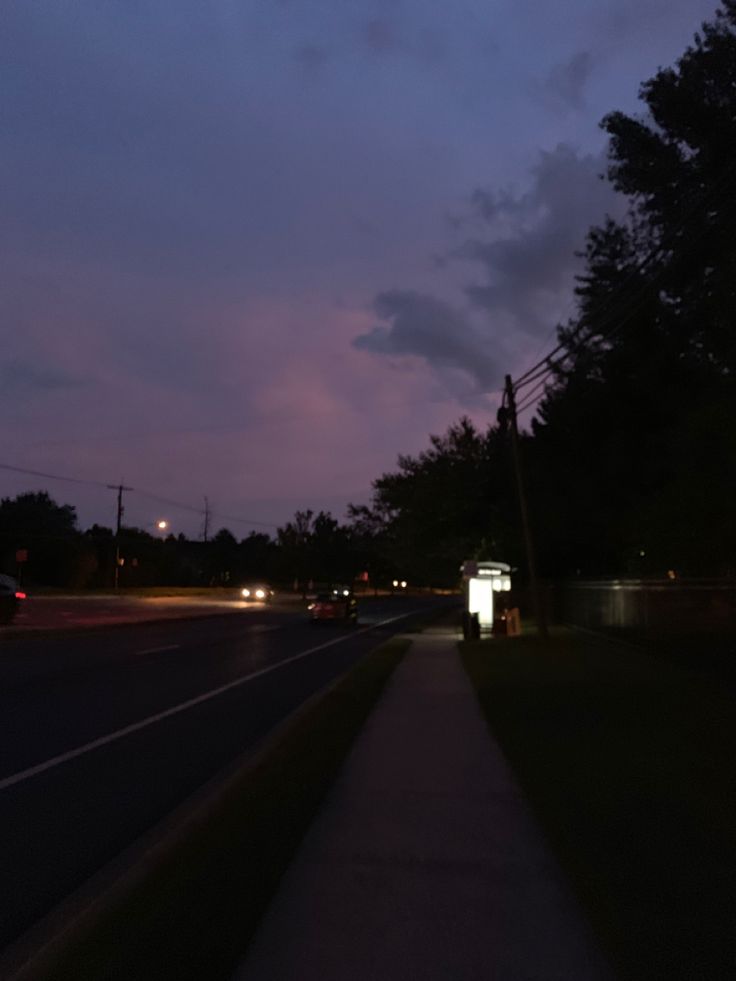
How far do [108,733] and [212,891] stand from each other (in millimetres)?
7252

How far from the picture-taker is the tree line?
22.1m

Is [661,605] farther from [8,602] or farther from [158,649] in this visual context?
[8,602]

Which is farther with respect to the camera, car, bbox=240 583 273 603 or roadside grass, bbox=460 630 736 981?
car, bbox=240 583 273 603

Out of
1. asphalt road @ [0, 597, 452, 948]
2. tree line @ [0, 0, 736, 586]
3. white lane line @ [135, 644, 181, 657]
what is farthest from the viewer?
white lane line @ [135, 644, 181, 657]

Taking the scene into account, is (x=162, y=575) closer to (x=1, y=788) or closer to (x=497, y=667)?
(x=497, y=667)

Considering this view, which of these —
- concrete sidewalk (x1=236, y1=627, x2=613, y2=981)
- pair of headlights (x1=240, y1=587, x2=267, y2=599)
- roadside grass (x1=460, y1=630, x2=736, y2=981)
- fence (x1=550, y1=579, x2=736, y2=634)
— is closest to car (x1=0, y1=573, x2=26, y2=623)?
fence (x1=550, y1=579, x2=736, y2=634)

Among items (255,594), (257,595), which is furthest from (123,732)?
(255,594)

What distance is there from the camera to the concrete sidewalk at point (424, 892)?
17.6 ft

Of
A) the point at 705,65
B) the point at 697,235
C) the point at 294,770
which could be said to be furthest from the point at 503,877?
the point at 705,65

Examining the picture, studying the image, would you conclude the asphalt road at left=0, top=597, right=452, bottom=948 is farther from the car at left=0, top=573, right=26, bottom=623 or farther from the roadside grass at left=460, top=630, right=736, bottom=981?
the car at left=0, top=573, right=26, bottom=623

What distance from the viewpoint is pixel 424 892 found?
258 inches

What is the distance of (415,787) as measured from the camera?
981 cm

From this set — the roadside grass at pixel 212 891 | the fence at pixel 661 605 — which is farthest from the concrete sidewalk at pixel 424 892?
the fence at pixel 661 605

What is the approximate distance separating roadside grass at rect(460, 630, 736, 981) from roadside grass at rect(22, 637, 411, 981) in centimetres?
186
